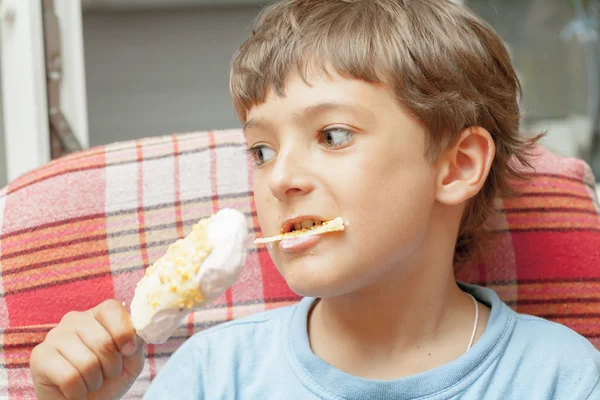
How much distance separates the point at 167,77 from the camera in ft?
10.9

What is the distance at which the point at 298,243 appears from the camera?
92cm

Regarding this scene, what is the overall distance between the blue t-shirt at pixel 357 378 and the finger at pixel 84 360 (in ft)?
0.53

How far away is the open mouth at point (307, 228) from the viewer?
0.91 metres

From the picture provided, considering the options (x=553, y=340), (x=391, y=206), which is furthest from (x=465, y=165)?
(x=553, y=340)

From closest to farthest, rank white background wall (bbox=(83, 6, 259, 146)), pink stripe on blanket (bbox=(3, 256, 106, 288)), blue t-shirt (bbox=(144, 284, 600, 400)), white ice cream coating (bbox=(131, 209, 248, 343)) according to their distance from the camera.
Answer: white ice cream coating (bbox=(131, 209, 248, 343))
blue t-shirt (bbox=(144, 284, 600, 400))
pink stripe on blanket (bbox=(3, 256, 106, 288))
white background wall (bbox=(83, 6, 259, 146))

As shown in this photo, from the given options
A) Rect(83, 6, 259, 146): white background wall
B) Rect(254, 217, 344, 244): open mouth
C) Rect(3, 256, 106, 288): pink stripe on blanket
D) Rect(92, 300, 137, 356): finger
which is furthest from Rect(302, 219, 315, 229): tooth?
Rect(83, 6, 259, 146): white background wall

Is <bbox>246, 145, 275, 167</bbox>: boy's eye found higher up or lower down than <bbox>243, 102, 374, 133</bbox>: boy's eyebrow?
lower down

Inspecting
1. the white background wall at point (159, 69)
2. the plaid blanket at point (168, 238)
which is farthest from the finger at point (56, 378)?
the white background wall at point (159, 69)

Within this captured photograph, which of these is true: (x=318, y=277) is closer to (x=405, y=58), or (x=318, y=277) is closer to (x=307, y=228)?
(x=307, y=228)

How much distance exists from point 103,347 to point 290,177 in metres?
0.32

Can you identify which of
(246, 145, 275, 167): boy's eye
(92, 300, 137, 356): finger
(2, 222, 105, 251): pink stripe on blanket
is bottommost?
(92, 300, 137, 356): finger

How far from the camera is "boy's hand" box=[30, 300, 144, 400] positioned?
93 centimetres

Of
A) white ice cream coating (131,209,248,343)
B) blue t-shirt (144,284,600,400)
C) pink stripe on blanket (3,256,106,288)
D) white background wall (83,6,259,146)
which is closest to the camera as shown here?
white ice cream coating (131,209,248,343)

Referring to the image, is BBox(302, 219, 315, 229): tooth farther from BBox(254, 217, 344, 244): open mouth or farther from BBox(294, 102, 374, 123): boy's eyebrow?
BBox(294, 102, 374, 123): boy's eyebrow
